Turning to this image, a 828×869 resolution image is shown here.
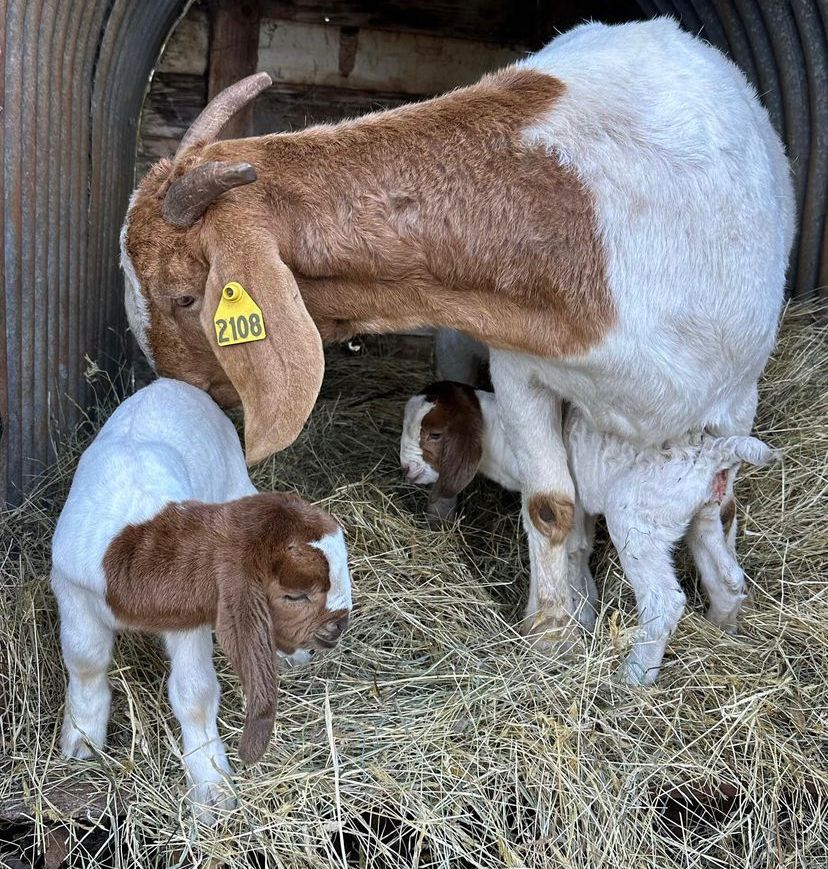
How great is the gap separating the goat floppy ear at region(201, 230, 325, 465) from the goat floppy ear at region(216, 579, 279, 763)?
0.68 m

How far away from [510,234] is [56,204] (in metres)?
1.96

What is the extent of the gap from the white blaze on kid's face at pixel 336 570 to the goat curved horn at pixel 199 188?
1.12m

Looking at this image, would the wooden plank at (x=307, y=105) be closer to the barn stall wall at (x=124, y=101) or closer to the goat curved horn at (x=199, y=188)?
the barn stall wall at (x=124, y=101)

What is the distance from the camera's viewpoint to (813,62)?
16.6 feet

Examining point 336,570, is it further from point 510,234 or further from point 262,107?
point 262,107

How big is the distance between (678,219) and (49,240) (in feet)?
7.95

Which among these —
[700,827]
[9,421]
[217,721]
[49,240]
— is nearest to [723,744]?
[700,827]

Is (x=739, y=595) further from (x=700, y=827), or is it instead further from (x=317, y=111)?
(x=317, y=111)

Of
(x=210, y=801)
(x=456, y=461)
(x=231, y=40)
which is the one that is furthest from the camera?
(x=231, y=40)

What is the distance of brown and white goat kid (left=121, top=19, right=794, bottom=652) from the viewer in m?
3.63

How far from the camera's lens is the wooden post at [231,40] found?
691 cm

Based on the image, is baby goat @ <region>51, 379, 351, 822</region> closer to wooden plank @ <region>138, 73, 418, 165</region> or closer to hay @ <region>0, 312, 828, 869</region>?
hay @ <region>0, 312, 828, 869</region>

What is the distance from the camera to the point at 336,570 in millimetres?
3234

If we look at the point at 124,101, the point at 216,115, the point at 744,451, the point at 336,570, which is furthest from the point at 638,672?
the point at 124,101
